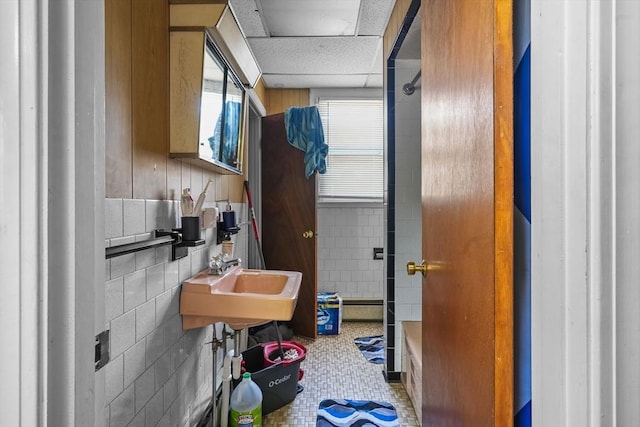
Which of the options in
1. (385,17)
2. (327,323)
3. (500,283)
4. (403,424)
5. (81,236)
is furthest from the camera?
(327,323)

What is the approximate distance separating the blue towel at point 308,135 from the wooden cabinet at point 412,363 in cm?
157

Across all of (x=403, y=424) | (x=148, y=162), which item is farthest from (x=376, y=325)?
(x=148, y=162)

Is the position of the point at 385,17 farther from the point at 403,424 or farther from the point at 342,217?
the point at 403,424

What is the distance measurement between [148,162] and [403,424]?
185 cm

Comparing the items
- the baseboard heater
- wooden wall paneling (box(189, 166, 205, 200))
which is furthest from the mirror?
the baseboard heater

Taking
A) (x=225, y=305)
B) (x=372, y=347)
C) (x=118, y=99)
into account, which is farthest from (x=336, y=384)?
(x=118, y=99)

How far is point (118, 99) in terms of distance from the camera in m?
1.18

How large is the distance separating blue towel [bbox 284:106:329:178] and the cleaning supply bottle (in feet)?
6.34

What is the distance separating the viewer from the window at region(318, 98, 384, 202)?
3904mm

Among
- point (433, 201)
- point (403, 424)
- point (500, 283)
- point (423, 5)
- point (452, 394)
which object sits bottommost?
point (403, 424)

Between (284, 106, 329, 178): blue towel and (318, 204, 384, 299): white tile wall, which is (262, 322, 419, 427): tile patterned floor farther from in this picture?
(284, 106, 329, 178): blue towel

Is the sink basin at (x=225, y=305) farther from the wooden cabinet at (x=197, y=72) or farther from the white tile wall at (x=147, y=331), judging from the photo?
the wooden cabinet at (x=197, y=72)
